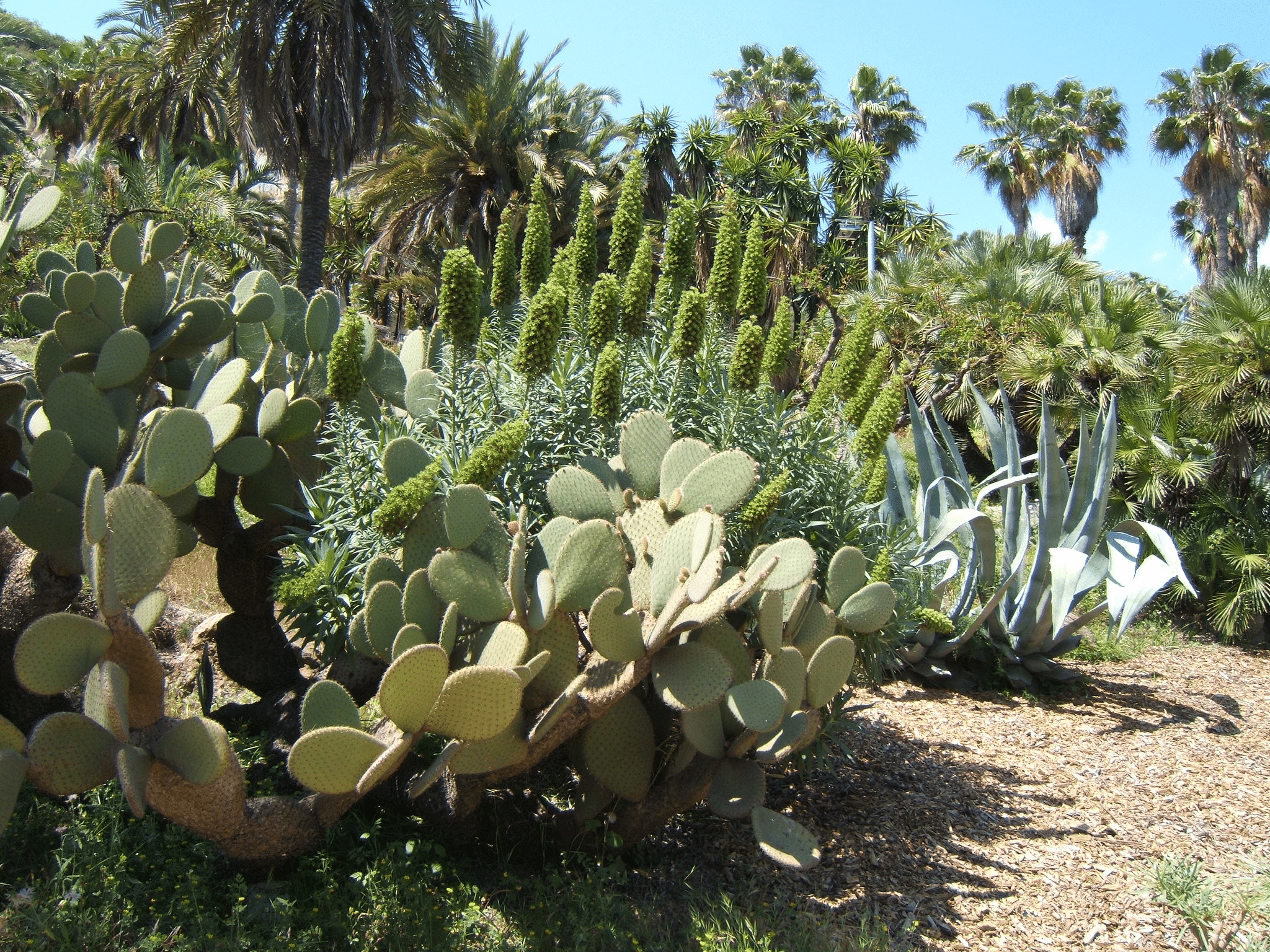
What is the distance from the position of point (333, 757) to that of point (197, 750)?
343mm

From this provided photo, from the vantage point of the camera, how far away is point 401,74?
1420 centimetres

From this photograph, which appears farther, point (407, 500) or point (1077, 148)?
point (1077, 148)

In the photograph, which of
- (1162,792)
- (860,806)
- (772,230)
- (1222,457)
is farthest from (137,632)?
(772,230)

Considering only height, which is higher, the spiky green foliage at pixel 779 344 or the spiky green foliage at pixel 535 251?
the spiky green foliage at pixel 535 251

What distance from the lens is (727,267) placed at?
378 cm

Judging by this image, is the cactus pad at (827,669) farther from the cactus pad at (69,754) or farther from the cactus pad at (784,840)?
the cactus pad at (69,754)

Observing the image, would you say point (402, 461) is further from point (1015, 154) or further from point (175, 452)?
point (1015, 154)

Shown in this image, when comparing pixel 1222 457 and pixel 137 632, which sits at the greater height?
pixel 1222 457

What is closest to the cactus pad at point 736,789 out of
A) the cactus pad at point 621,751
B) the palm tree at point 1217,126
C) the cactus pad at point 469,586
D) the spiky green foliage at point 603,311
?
the cactus pad at point 621,751

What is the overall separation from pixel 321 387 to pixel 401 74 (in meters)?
11.8

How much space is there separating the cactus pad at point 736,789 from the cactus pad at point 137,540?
72.3 inches

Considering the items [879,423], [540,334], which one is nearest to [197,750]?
[540,334]

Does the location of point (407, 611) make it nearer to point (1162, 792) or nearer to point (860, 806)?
point (860, 806)

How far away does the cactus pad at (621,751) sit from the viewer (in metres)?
3.02
